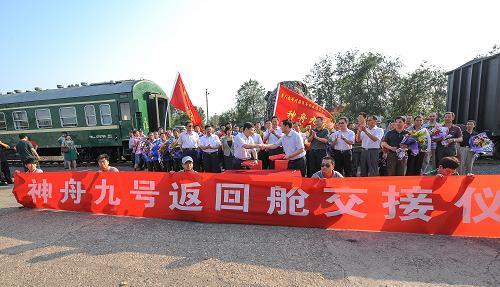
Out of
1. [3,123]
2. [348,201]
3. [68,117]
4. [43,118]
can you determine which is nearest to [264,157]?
[348,201]

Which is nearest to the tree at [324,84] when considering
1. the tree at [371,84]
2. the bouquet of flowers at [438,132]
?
the tree at [371,84]

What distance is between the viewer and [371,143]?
20.2 feet

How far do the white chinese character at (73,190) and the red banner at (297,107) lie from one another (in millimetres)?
→ 4606

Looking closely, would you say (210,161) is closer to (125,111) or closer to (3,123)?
(125,111)

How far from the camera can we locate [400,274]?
120 inches

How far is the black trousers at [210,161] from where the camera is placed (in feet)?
26.1

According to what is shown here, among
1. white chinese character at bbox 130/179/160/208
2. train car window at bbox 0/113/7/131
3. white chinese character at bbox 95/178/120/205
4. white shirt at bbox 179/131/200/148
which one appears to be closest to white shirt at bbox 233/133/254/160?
white shirt at bbox 179/131/200/148

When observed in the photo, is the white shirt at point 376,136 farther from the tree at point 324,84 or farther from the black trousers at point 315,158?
the tree at point 324,84

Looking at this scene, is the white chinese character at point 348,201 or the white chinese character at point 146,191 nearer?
the white chinese character at point 348,201

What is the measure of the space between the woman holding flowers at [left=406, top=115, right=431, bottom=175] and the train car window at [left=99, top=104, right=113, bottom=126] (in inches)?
451

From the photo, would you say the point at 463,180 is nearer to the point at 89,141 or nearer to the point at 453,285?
the point at 453,285

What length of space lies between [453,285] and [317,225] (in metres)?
1.77

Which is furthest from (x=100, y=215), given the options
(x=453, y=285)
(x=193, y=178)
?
(x=453, y=285)

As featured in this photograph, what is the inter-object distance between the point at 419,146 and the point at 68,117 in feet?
45.0
